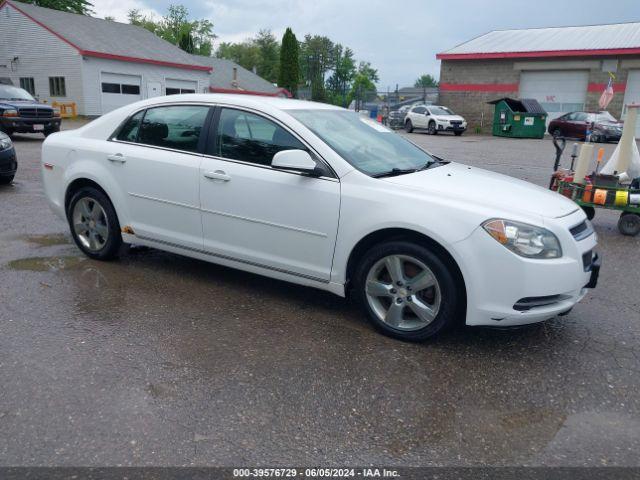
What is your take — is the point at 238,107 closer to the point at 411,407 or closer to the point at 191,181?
the point at 191,181

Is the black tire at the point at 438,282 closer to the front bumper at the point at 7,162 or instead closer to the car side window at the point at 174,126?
the car side window at the point at 174,126

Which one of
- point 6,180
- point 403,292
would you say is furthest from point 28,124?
point 403,292

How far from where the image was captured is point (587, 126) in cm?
2317

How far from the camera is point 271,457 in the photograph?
8.63ft

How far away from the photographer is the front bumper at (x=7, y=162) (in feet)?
30.2

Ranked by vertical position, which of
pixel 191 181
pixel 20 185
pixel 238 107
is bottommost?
pixel 20 185

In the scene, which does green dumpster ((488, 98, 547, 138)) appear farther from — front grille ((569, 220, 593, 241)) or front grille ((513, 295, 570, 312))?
front grille ((513, 295, 570, 312))

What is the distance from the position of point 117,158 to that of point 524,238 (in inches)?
137

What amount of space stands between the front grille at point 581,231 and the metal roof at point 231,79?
46585mm

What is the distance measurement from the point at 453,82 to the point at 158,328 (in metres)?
34.1

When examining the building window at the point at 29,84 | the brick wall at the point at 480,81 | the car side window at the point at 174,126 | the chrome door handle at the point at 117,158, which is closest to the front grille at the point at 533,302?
the car side window at the point at 174,126

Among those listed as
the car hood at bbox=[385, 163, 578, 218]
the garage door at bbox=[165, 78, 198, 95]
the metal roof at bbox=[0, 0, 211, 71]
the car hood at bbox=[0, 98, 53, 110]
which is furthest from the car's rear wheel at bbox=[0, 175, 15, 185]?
the garage door at bbox=[165, 78, 198, 95]

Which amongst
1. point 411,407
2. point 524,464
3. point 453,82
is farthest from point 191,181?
point 453,82

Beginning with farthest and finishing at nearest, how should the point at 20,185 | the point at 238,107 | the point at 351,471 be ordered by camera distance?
1. the point at 20,185
2. the point at 238,107
3. the point at 351,471
